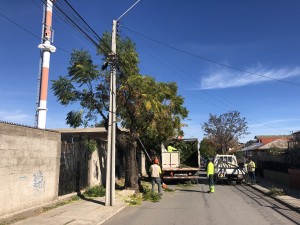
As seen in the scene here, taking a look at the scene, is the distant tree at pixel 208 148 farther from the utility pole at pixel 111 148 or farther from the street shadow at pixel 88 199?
the utility pole at pixel 111 148

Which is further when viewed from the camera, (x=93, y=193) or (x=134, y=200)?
(x=93, y=193)

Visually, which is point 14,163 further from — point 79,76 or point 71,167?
point 79,76

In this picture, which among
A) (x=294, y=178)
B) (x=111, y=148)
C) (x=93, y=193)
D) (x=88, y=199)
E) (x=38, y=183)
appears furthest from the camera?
(x=294, y=178)

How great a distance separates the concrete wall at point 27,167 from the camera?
10.1 m

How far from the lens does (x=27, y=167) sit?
1141cm

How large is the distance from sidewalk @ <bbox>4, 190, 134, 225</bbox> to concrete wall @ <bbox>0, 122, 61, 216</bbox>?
2.09 ft

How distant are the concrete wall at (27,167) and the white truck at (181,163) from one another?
474 inches

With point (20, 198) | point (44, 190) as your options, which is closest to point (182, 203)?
point (44, 190)

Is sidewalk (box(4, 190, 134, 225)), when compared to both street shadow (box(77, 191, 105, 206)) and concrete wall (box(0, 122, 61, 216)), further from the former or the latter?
concrete wall (box(0, 122, 61, 216))

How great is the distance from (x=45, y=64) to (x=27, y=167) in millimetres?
27792

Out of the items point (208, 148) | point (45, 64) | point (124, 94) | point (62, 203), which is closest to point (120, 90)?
point (124, 94)

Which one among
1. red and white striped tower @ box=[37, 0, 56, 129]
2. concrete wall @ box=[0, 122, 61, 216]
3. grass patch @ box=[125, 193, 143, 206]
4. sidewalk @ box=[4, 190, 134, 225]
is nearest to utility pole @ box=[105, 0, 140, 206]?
sidewalk @ box=[4, 190, 134, 225]

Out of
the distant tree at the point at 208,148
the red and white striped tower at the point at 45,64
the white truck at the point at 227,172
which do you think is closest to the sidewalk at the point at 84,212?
the white truck at the point at 227,172

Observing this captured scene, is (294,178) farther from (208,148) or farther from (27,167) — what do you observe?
(208,148)
